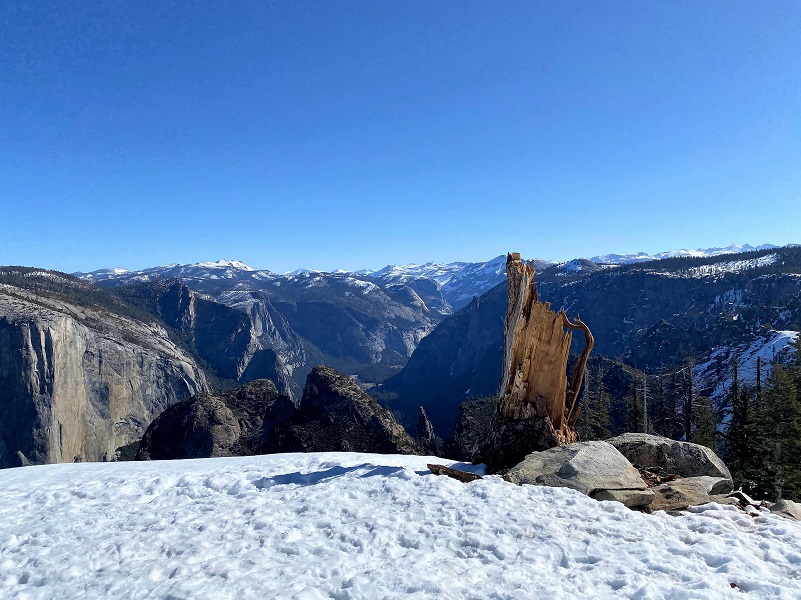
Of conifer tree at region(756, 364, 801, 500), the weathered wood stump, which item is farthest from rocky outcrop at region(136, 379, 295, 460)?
the weathered wood stump

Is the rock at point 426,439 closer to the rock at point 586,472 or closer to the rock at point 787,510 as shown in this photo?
the rock at point 586,472

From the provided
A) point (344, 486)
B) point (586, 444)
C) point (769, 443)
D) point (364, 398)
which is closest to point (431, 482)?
point (344, 486)

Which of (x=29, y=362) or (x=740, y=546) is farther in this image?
(x=29, y=362)

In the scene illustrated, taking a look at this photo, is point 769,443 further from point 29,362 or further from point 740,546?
point 29,362

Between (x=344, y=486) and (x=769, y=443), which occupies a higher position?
(x=344, y=486)

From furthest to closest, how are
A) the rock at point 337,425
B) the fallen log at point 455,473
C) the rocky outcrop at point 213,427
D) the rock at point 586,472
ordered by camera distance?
the rocky outcrop at point 213,427 < the rock at point 337,425 < the fallen log at point 455,473 < the rock at point 586,472

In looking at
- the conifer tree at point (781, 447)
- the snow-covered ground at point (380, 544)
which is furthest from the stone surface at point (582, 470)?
the conifer tree at point (781, 447)

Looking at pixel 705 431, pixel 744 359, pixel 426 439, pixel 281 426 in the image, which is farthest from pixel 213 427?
pixel 744 359

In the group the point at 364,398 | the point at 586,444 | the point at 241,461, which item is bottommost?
the point at 364,398
